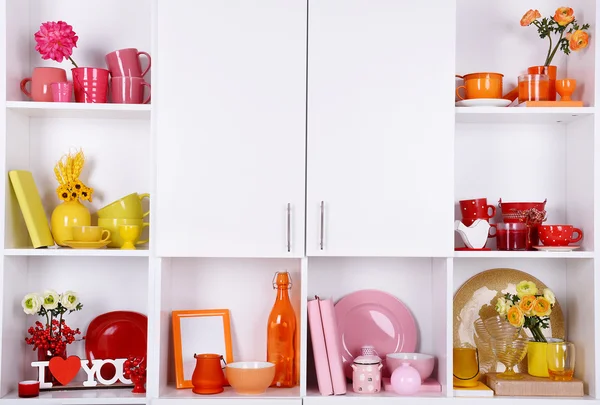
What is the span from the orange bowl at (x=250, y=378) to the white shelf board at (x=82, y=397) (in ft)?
0.93

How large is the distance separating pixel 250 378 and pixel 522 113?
49.1 inches

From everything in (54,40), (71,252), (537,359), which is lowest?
(537,359)

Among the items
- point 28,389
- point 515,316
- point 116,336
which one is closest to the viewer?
point 28,389

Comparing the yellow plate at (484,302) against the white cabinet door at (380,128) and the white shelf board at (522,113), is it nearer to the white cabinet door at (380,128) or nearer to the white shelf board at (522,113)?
the white cabinet door at (380,128)

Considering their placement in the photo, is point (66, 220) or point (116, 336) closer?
point (66, 220)

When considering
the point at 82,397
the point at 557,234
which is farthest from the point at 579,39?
the point at 82,397

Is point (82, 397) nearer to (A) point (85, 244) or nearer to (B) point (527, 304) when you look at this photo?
(A) point (85, 244)

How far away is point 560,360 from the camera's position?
2445mm

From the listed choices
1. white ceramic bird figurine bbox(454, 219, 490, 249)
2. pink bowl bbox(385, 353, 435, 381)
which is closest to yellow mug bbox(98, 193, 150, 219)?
pink bowl bbox(385, 353, 435, 381)

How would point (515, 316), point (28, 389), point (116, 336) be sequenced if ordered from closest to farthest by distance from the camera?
1. point (28, 389)
2. point (515, 316)
3. point (116, 336)

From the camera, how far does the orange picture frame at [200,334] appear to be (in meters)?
2.57

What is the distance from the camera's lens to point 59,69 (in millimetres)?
2500

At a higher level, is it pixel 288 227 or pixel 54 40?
pixel 54 40

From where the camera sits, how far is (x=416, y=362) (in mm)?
2498
